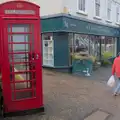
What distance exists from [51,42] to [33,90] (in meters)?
6.69

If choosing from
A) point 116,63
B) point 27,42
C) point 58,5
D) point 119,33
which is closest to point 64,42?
point 58,5

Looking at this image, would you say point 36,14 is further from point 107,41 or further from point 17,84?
point 107,41

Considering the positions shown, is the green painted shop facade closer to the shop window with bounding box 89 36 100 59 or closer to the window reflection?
the window reflection

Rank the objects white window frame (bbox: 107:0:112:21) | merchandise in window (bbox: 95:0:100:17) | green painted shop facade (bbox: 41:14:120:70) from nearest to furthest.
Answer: green painted shop facade (bbox: 41:14:120:70) < merchandise in window (bbox: 95:0:100:17) < white window frame (bbox: 107:0:112:21)

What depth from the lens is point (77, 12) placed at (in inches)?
446

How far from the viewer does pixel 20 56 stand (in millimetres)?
4254

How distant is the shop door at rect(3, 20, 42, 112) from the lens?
410 centimetres

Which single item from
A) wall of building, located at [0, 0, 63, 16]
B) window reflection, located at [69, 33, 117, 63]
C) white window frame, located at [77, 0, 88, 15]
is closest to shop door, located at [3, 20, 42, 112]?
wall of building, located at [0, 0, 63, 16]

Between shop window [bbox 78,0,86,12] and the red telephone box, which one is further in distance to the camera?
shop window [bbox 78,0,86,12]

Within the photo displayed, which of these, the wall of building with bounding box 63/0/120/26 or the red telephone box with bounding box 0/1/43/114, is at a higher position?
the wall of building with bounding box 63/0/120/26

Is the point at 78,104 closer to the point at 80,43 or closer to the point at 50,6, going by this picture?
the point at 80,43

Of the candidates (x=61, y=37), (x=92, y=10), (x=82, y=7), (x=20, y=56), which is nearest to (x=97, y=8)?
(x=92, y=10)

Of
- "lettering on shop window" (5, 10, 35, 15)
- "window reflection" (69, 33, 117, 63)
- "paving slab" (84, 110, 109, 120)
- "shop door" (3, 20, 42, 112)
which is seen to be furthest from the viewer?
"window reflection" (69, 33, 117, 63)

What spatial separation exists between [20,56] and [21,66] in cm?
24
